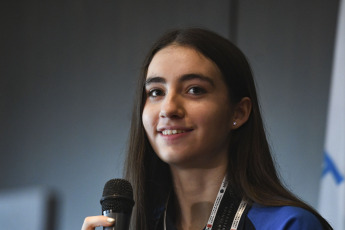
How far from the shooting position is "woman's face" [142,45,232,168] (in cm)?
166

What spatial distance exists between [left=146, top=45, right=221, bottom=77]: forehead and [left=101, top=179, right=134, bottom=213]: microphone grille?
421mm

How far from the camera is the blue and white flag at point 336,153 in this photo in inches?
112

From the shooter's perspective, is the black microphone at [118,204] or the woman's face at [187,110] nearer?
the black microphone at [118,204]

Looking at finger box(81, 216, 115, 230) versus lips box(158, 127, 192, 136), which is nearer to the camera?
finger box(81, 216, 115, 230)

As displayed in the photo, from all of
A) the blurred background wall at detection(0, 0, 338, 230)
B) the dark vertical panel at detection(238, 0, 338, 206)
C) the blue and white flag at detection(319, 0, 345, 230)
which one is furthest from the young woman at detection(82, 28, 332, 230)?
the blurred background wall at detection(0, 0, 338, 230)

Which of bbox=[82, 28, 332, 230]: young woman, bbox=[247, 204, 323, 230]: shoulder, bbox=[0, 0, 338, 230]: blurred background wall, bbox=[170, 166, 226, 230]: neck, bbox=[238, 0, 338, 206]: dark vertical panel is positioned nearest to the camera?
bbox=[247, 204, 323, 230]: shoulder

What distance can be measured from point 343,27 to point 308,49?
0.64m

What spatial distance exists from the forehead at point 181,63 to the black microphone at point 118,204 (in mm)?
423

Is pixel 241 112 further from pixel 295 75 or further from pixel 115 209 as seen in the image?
pixel 295 75

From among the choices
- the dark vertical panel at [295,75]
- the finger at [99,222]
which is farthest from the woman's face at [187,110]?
the dark vertical panel at [295,75]

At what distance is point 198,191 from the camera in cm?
178

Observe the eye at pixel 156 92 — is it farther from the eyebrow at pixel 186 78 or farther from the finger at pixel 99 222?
the finger at pixel 99 222

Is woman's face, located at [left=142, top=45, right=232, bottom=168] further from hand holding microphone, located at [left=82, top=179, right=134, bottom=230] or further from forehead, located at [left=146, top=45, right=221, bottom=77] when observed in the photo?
hand holding microphone, located at [left=82, top=179, right=134, bottom=230]

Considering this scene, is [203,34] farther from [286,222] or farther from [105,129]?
[105,129]
